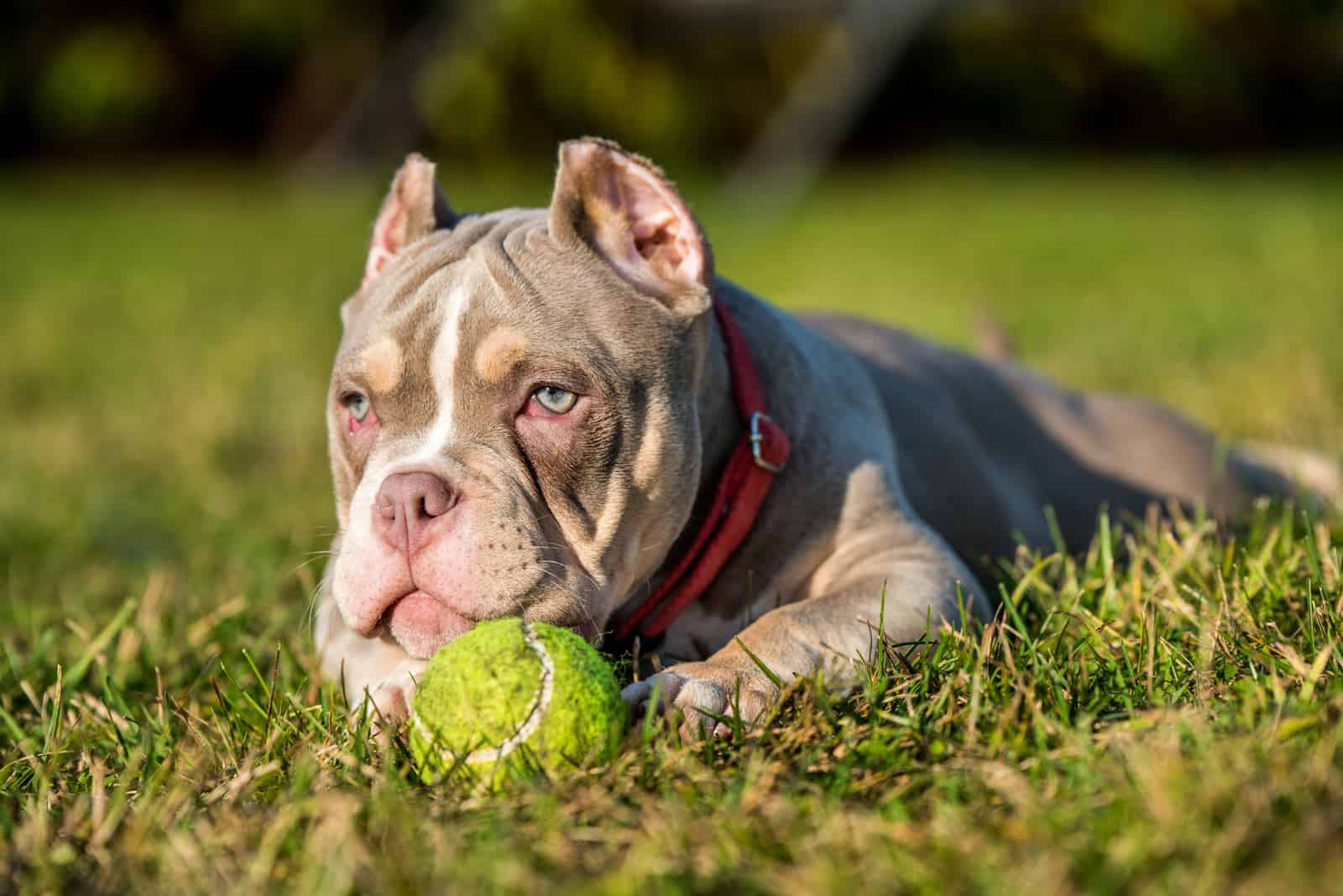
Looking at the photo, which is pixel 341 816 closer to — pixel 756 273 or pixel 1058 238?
pixel 756 273

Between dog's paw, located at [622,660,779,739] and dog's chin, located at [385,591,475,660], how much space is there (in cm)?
38

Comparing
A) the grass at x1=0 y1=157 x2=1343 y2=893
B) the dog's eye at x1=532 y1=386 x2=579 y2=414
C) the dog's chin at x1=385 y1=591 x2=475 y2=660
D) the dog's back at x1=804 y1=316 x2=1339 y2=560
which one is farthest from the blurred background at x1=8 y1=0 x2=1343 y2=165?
the dog's chin at x1=385 y1=591 x2=475 y2=660

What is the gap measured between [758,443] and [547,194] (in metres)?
14.5

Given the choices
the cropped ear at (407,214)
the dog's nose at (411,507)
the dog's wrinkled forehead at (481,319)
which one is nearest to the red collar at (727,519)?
the dog's wrinkled forehead at (481,319)

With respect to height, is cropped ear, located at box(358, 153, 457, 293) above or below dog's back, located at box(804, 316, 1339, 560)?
below

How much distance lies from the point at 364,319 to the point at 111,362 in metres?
5.89

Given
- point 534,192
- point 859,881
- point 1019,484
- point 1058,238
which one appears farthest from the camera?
point 534,192

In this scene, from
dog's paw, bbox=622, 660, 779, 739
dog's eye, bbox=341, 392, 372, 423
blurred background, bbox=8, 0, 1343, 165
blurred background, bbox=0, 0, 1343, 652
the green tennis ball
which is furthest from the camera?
blurred background, bbox=8, 0, 1343, 165

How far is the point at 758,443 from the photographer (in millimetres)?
3238

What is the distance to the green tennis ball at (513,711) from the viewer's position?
2354 millimetres

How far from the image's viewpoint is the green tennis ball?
2.35m

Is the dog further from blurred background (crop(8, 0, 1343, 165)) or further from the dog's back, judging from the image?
blurred background (crop(8, 0, 1343, 165))

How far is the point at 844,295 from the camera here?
33.8 ft

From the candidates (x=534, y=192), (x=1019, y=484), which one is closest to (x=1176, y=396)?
(x=1019, y=484)
